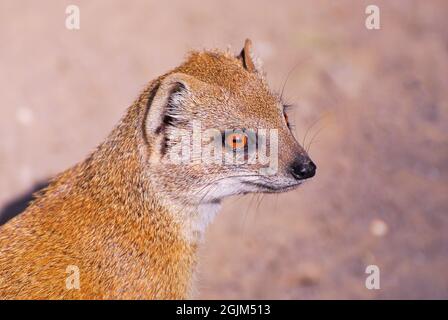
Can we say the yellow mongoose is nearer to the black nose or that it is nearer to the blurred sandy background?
the black nose

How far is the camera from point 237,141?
3.72 meters

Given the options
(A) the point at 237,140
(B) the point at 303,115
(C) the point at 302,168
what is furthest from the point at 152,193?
(B) the point at 303,115

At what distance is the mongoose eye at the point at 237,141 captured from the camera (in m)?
3.71

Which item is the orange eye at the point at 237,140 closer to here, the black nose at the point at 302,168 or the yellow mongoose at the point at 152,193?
the yellow mongoose at the point at 152,193

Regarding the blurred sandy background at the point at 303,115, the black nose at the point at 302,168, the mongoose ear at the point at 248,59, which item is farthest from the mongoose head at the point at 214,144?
the blurred sandy background at the point at 303,115

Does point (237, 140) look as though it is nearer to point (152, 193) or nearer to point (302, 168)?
point (302, 168)

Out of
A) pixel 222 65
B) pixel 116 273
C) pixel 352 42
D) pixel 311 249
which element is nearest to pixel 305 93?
pixel 352 42

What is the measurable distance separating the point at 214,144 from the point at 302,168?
0.44 meters

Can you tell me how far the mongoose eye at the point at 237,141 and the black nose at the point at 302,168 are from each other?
26 centimetres

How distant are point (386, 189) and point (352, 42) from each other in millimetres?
1600

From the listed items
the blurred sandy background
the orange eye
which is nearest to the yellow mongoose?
the orange eye

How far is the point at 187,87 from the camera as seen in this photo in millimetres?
3684
